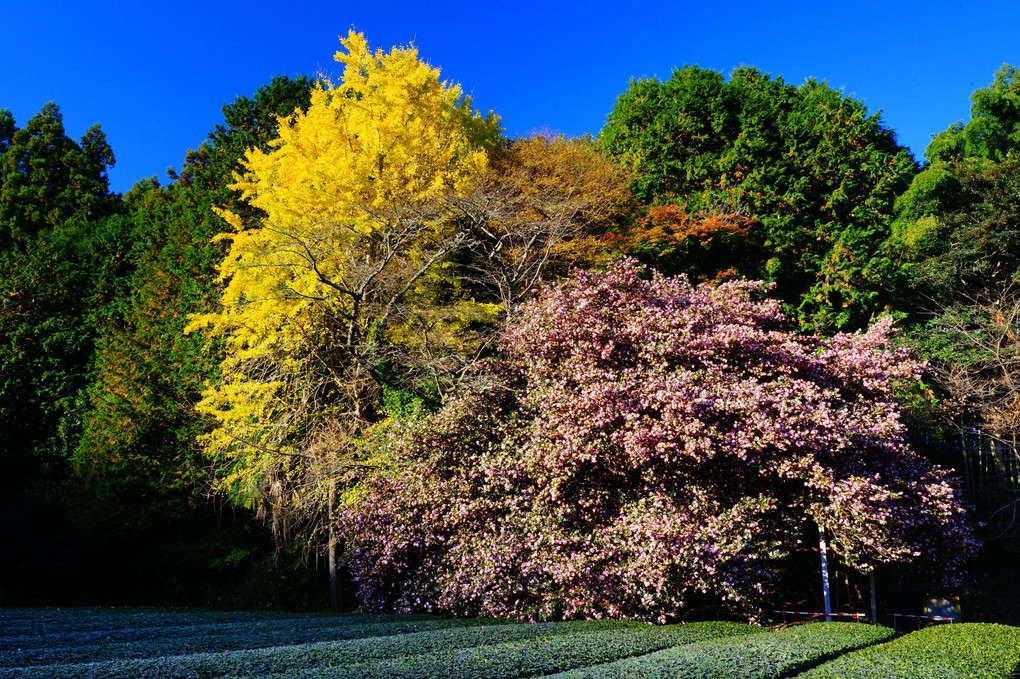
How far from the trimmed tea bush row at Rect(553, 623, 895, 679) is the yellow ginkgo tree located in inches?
291

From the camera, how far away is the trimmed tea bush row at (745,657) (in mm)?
5168

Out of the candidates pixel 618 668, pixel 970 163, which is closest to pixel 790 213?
pixel 970 163

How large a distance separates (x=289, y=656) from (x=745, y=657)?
3.95 m

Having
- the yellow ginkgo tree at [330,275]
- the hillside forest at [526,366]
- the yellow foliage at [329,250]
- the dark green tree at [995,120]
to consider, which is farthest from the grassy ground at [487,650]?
the dark green tree at [995,120]

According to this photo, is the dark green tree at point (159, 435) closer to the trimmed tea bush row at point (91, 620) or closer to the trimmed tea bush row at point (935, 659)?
the trimmed tea bush row at point (91, 620)

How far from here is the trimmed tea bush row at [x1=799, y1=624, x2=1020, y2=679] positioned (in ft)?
18.2

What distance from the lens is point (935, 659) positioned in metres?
6.12

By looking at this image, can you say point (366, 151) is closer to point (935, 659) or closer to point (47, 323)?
point (47, 323)

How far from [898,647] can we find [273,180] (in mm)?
13427

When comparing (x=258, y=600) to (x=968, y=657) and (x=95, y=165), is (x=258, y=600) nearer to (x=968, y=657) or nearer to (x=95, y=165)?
(x=968, y=657)

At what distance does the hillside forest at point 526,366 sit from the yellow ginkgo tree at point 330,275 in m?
0.09

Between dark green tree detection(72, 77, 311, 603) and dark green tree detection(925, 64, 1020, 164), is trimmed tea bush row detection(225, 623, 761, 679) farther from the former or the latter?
dark green tree detection(925, 64, 1020, 164)

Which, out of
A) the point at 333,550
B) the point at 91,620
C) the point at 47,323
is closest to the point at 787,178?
the point at 333,550

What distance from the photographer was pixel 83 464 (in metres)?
15.3
